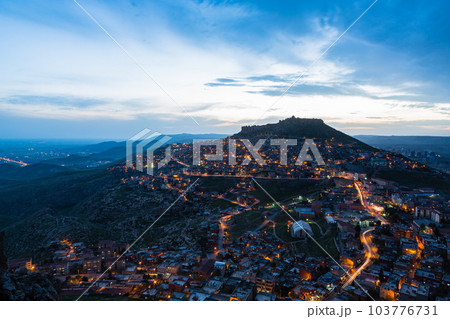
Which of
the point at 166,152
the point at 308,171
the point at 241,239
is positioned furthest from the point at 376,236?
the point at 166,152

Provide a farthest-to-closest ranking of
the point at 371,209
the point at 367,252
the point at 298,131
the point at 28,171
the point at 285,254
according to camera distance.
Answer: the point at 28,171 < the point at 298,131 < the point at 371,209 < the point at 285,254 < the point at 367,252

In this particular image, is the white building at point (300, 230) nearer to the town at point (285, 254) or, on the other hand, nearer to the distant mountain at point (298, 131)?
the town at point (285, 254)

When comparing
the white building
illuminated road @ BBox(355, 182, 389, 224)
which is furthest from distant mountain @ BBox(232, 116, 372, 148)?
the white building

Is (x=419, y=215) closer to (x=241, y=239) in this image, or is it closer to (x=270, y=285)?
(x=241, y=239)

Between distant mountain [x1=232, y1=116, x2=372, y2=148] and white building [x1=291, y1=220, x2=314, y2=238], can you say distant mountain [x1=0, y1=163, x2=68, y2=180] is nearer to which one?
distant mountain [x1=232, y1=116, x2=372, y2=148]

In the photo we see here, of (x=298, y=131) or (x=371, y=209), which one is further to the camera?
(x=298, y=131)

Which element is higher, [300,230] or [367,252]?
[300,230]

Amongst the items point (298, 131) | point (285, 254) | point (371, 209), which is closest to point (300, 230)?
point (285, 254)

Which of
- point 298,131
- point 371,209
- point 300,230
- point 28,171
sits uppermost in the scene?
point 298,131

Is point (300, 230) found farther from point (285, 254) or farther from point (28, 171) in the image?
point (28, 171)

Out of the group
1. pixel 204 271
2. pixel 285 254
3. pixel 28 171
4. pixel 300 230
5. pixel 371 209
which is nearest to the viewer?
pixel 204 271
